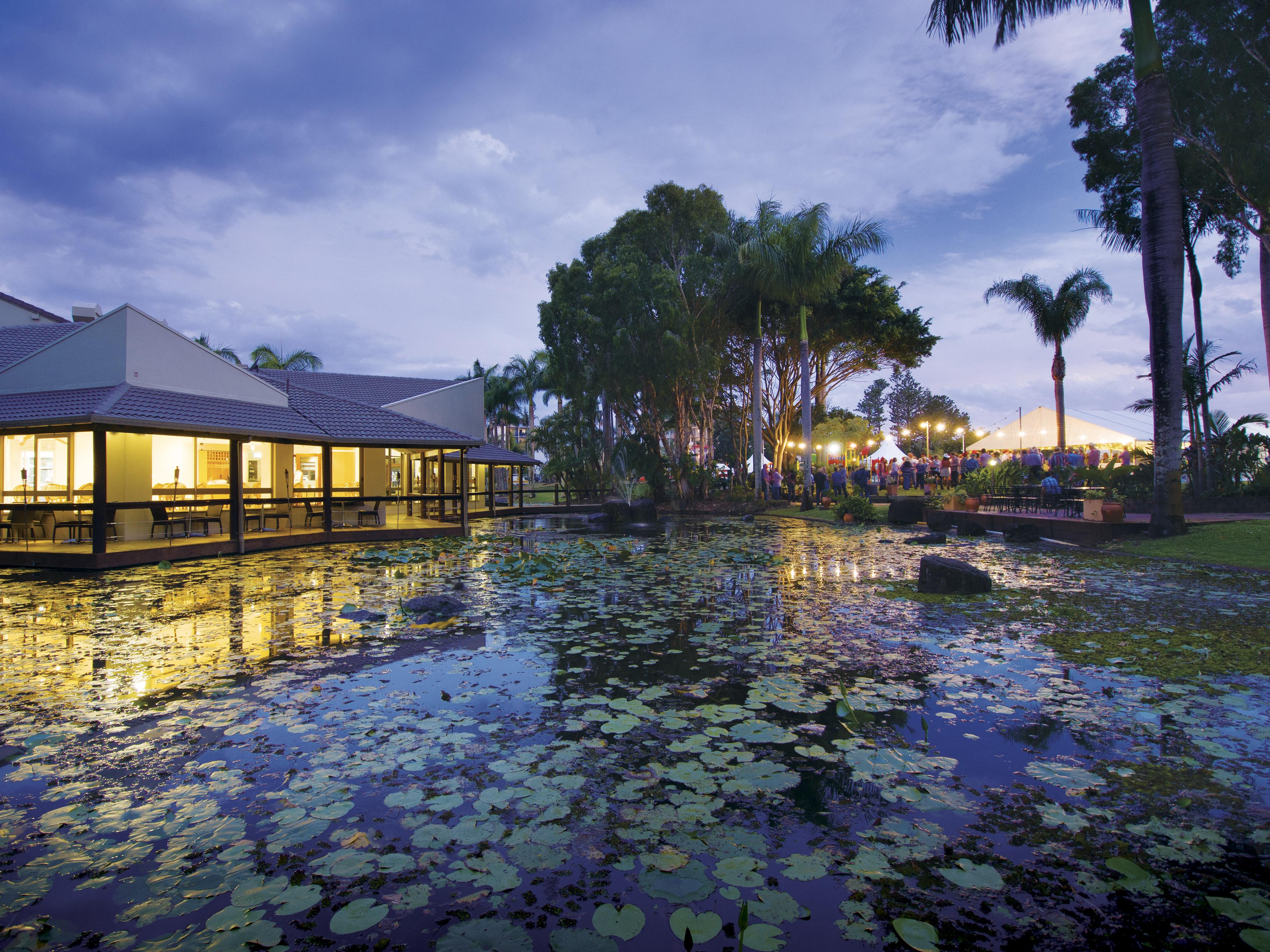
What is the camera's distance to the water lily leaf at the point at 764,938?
2.05 meters

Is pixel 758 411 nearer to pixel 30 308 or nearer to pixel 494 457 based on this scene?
pixel 494 457

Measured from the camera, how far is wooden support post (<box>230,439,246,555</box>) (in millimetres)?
14234

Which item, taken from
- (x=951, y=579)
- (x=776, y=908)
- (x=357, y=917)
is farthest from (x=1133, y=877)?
(x=951, y=579)

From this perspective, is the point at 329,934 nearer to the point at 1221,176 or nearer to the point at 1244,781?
the point at 1244,781

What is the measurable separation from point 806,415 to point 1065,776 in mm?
22963

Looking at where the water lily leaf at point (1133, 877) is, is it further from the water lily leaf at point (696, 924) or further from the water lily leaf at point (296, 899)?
the water lily leaf at point (296, 899)

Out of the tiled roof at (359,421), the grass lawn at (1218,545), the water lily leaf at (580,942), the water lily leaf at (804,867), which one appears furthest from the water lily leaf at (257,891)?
the tiled roof at (359,421)

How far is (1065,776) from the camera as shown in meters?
3.24

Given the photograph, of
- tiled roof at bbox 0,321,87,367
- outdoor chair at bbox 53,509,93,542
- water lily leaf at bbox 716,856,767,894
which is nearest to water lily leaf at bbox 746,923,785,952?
water lily leaf at bbox 716,856,767,894

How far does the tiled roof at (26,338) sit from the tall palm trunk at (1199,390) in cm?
2841

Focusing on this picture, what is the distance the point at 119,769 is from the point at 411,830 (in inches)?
75.0

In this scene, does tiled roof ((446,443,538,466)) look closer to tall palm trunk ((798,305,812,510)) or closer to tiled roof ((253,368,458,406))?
tiled roof ((253,368,458,406))

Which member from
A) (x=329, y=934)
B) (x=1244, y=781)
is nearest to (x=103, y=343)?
(x=329, y=934)

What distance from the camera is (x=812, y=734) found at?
3795 millimetres
